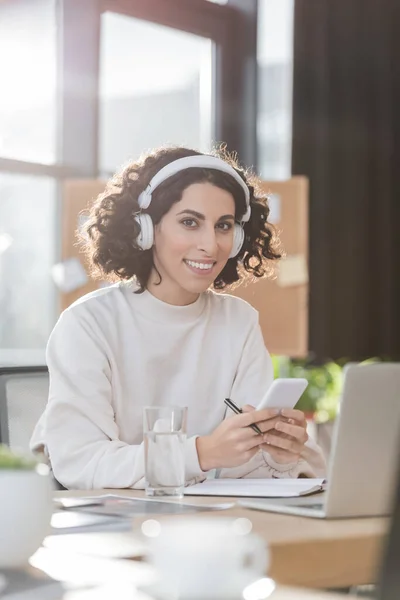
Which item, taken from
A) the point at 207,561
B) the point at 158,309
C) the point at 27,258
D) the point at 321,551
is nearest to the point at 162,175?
the point at 158,309

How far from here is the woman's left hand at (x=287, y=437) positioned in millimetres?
1817

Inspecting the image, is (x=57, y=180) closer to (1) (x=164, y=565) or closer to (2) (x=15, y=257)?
(2) (x=15, y=257)

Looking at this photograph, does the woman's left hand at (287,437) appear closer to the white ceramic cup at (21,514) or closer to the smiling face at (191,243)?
the smiling face at (191,243)

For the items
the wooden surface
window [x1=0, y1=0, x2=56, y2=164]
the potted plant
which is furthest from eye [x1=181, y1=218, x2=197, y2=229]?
the wooden surface

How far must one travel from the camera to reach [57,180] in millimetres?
4574

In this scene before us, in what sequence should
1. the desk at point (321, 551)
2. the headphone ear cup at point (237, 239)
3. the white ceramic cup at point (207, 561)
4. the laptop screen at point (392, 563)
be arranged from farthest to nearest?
the headphone ear cup at point (237, 239), the desk at point (321, 551), the white ceramic cup at point (207, 561), the laptop screen at point (392, 563)

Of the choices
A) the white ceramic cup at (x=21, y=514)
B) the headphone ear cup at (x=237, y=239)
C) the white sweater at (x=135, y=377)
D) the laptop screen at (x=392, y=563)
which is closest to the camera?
the laptop screen at (x=392, y=563)

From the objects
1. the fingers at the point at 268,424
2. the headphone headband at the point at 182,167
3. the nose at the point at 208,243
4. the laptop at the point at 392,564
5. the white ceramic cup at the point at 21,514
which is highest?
the headphone headband at the point at 182,167

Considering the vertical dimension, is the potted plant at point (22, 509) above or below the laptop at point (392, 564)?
below

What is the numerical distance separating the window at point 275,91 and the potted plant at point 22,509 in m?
4.39

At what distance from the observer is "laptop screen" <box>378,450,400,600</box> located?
65 cm

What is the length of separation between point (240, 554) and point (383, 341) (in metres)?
4.97

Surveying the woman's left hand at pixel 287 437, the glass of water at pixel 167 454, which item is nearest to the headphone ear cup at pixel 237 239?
the woman's left hand at pixel 287 437

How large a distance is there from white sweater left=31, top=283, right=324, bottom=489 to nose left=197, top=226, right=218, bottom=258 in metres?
0.13
